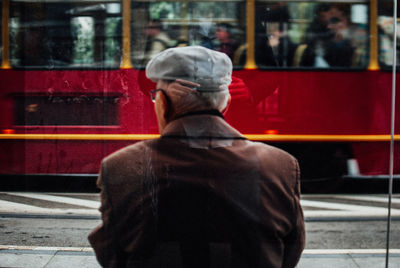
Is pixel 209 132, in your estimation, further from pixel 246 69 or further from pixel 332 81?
pixel 332 81

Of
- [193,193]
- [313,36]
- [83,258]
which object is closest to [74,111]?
[83,258]

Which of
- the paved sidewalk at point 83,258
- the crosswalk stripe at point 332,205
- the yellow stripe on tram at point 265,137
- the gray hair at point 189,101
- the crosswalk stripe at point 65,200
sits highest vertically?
the gray hair at point 189,101

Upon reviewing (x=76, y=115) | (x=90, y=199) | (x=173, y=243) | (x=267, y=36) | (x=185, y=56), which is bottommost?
(x=90, y=199)

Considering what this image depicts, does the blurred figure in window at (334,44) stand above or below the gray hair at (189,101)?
above

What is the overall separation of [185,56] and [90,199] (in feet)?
7.13

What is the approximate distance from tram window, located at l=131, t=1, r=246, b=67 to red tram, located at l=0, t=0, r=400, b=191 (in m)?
0.01

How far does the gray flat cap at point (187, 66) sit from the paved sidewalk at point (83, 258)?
1853 millimetres

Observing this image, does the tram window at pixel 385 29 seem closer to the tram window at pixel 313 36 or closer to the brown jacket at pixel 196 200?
the tram window at pixel 313 36

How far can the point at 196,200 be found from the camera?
141 centimetres

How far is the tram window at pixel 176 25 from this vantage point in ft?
11.6

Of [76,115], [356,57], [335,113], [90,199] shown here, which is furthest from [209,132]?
[356,57]

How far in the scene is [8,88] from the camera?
12.3ft

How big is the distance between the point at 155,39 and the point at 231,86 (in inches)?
28.2

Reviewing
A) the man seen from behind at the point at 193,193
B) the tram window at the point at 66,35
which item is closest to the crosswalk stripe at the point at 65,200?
the tram window at the point at 66,35
